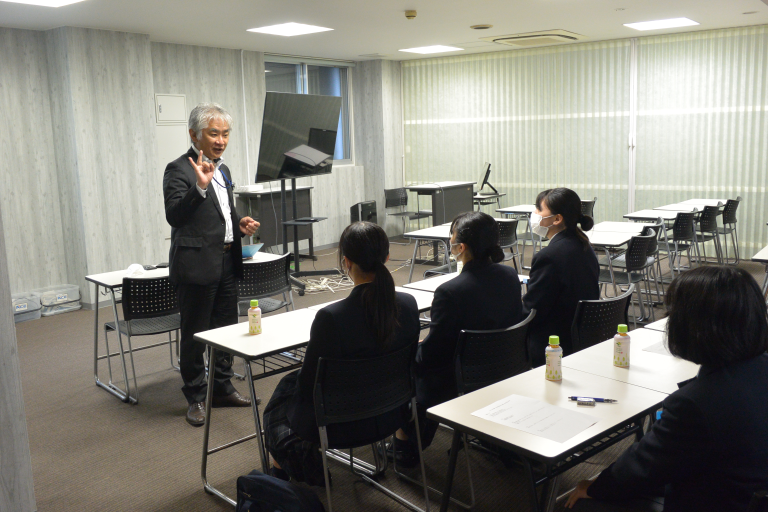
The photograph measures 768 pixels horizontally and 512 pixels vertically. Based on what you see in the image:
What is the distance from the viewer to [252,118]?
8430 millimetres

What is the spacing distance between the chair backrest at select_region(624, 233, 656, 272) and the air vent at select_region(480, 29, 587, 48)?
3.39 m

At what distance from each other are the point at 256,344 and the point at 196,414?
1.18m

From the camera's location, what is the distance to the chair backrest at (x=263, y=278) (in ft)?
14.0

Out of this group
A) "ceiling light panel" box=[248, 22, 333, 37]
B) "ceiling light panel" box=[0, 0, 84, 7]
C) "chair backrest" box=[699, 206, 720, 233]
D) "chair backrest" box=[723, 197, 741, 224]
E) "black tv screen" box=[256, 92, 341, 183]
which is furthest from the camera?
"chair backrest" box=[723, 197, 741, 224]

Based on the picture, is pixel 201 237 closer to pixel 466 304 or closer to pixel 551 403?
pixel 466 304

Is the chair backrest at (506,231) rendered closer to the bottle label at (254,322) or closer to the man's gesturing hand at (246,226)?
the man's gesturing hand at (246,226)

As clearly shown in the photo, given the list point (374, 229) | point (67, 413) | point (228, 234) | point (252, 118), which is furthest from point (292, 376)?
point (252, 118)

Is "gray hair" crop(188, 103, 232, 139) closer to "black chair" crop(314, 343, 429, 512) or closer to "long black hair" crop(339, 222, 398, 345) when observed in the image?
"long black hair" crop(339, 222, 398, 345)

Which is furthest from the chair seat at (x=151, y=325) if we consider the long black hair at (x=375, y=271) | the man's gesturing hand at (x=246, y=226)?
the long black hair at (x=375, y=271)

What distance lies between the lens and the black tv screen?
6055mm

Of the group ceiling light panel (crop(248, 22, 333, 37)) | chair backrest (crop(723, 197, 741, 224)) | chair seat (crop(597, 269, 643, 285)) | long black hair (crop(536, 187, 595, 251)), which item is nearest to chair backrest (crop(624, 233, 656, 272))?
chair seat (crop(597, 269, 643, 285))

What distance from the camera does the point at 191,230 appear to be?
Result: 135 inches

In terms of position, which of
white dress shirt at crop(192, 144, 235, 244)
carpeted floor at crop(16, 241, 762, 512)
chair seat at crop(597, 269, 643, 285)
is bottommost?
carpeted floor at crop(16, 241, 762, 512)

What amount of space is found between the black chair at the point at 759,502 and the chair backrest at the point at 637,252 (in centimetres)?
385
